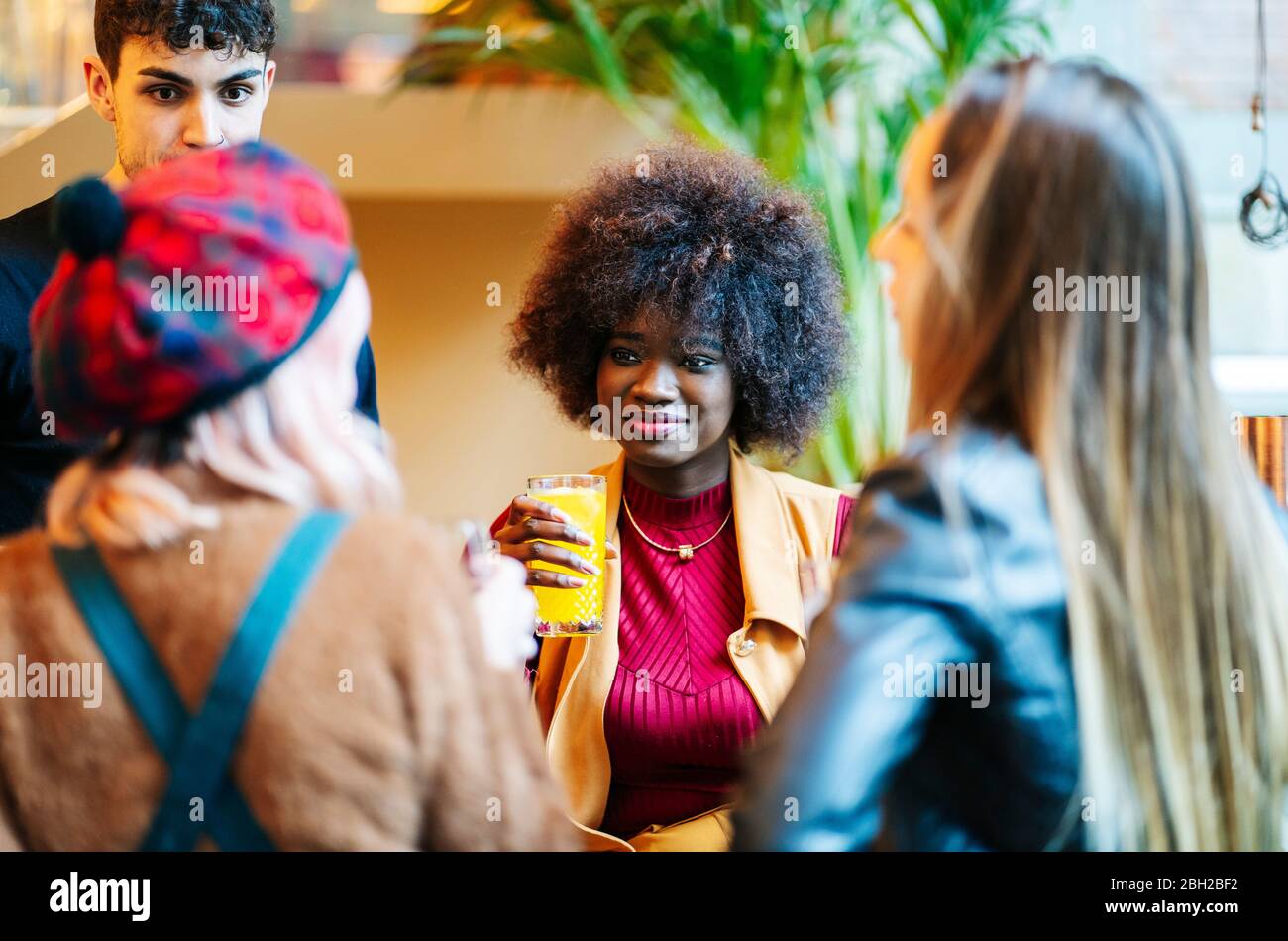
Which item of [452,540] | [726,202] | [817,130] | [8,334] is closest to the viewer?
[452,540]

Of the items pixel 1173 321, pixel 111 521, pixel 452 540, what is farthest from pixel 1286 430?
pixel 111 521

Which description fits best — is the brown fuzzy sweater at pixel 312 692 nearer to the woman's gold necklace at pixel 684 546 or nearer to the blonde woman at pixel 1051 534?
the blonde woman at pixel 1051 534

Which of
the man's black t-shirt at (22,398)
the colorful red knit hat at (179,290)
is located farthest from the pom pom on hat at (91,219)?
the man's black t-shirt at (22,398)

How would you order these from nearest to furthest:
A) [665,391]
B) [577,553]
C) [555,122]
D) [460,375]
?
[577,553] < [665,391] < [460,375] < [555,122]

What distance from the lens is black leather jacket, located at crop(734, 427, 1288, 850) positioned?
3.59ft

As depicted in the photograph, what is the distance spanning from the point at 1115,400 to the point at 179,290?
81 cm

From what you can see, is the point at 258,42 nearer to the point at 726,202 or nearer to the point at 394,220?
the point at 726,202

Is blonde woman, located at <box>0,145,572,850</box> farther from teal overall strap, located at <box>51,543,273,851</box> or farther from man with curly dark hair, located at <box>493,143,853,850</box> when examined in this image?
man with curly dark hair, located at <box>493,143,853,850</box>

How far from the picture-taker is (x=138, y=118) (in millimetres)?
1733

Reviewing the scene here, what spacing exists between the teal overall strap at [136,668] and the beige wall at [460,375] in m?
1.35

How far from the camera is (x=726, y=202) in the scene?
209 centimetres

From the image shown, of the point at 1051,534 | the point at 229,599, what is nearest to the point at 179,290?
the point at 229,599

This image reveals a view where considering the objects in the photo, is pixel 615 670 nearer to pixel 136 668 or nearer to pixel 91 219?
pixel 136 668
